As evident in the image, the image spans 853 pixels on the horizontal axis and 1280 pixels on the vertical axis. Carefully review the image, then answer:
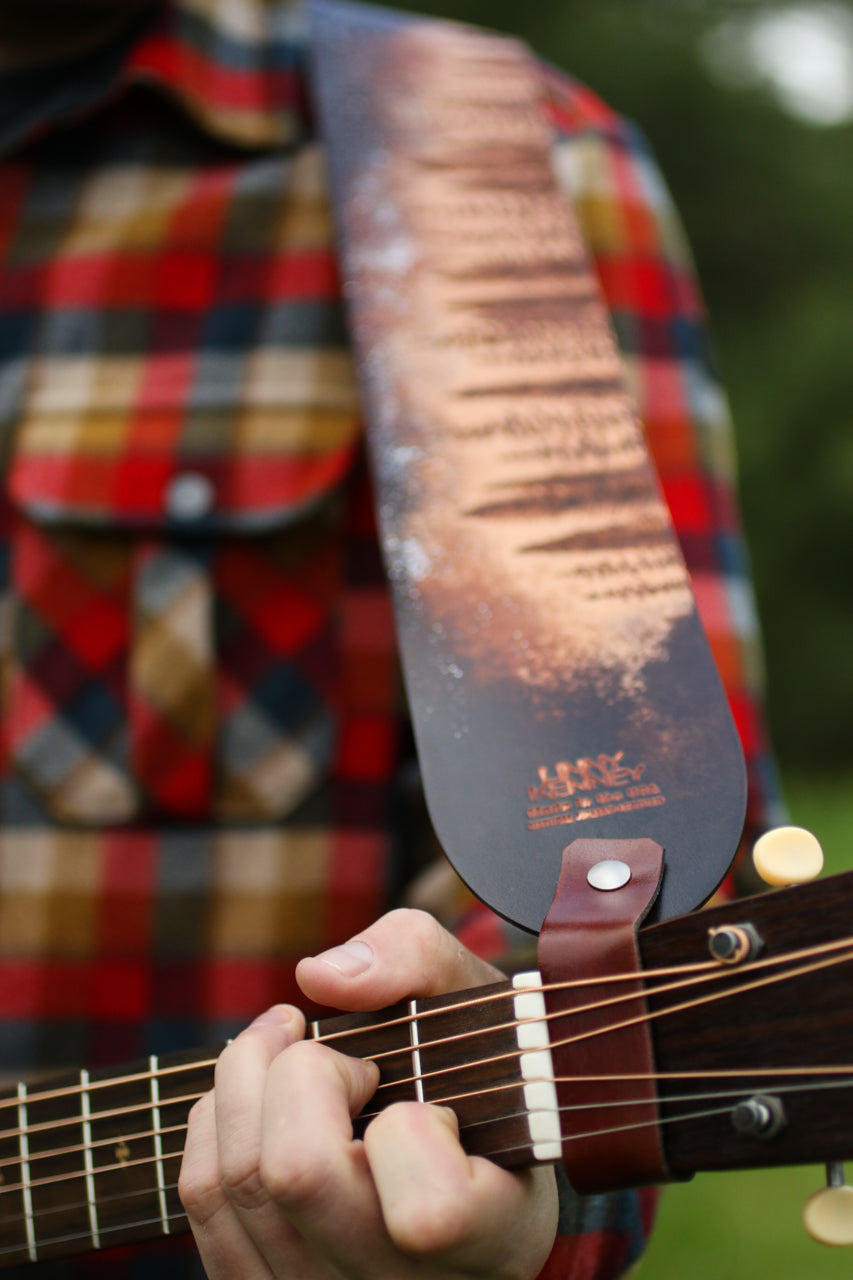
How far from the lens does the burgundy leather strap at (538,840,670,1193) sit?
0.46 m

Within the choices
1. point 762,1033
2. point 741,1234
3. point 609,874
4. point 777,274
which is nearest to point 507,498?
point 609,874

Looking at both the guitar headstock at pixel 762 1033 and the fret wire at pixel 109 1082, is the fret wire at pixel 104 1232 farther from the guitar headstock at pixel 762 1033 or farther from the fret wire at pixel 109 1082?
the guitar headstock at pixel 762 1033

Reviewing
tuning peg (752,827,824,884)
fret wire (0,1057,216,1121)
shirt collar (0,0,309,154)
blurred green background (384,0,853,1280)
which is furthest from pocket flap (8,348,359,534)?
blurred green background (384,0,853,1280)

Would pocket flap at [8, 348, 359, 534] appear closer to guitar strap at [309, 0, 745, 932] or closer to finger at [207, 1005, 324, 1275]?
guitar strap at [309, 0, 745, 932]

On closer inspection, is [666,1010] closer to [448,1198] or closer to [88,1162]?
[448,1198]

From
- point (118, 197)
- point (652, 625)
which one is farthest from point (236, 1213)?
point (118, 197)

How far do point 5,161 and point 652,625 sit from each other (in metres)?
0.80

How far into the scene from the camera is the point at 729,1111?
44cm

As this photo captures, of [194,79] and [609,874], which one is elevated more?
[194,79]

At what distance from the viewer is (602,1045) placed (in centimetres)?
47

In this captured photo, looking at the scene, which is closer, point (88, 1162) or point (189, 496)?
point (88, 1162)

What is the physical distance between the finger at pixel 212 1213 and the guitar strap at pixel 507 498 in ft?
0.60

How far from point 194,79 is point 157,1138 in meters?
0.91

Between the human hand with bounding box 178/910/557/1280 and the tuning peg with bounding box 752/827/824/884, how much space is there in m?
0.17
